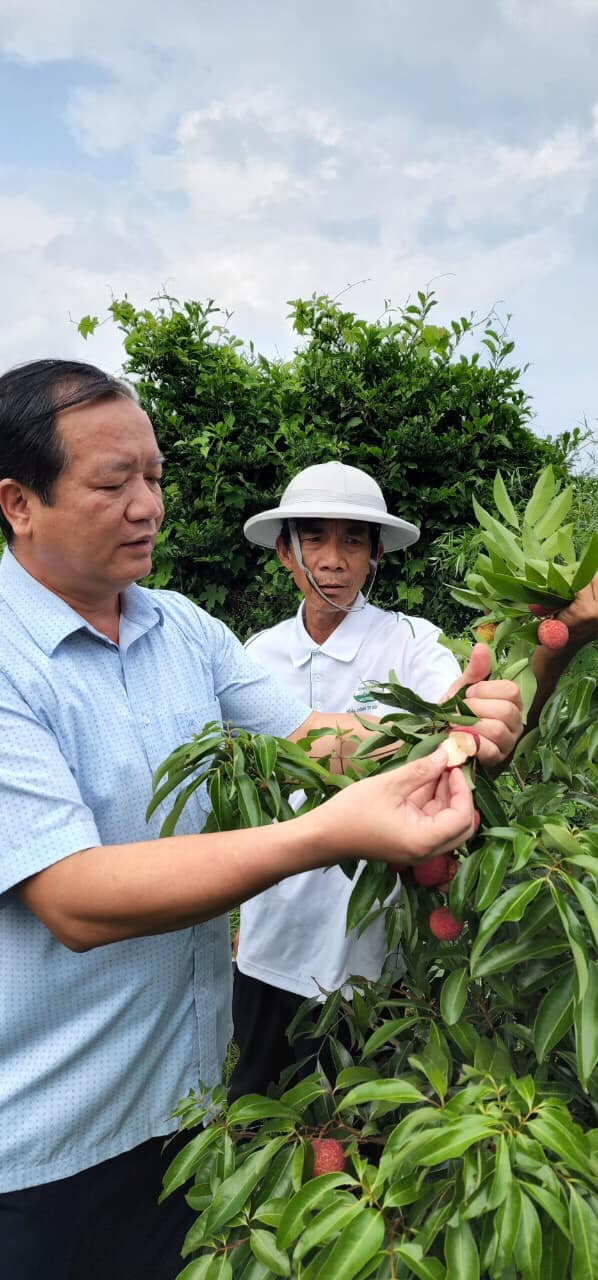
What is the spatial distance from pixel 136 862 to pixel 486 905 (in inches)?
17.5

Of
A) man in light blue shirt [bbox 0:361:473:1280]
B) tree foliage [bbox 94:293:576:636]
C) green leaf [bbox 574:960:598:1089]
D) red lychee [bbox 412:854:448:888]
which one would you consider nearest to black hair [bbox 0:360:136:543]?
man in light blue shirt [bbox 0:361:473:1280]

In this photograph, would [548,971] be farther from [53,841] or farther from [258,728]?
[258,728]

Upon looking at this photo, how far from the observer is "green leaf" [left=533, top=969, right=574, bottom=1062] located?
1044mm

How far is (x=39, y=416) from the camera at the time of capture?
138 cm

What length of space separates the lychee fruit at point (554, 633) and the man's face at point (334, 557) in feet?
3.63

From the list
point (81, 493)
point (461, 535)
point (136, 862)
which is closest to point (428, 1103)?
point (136, 862)

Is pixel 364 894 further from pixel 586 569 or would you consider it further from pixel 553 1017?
pixel 586 569

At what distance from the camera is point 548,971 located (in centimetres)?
112

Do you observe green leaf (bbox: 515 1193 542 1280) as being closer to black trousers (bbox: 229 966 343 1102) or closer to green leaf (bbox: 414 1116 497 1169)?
green leaf (bbox: 414 1116 497 1169)

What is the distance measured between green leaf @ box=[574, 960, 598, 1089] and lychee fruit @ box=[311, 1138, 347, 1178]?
0.37 meters

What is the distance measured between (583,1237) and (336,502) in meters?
1.79

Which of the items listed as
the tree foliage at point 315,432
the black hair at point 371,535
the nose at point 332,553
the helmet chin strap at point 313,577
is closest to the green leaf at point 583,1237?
the helmet chin strap at point 313,577

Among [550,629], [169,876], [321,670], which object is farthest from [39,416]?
[321,670]

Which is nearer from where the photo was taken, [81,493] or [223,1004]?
[81,493]
